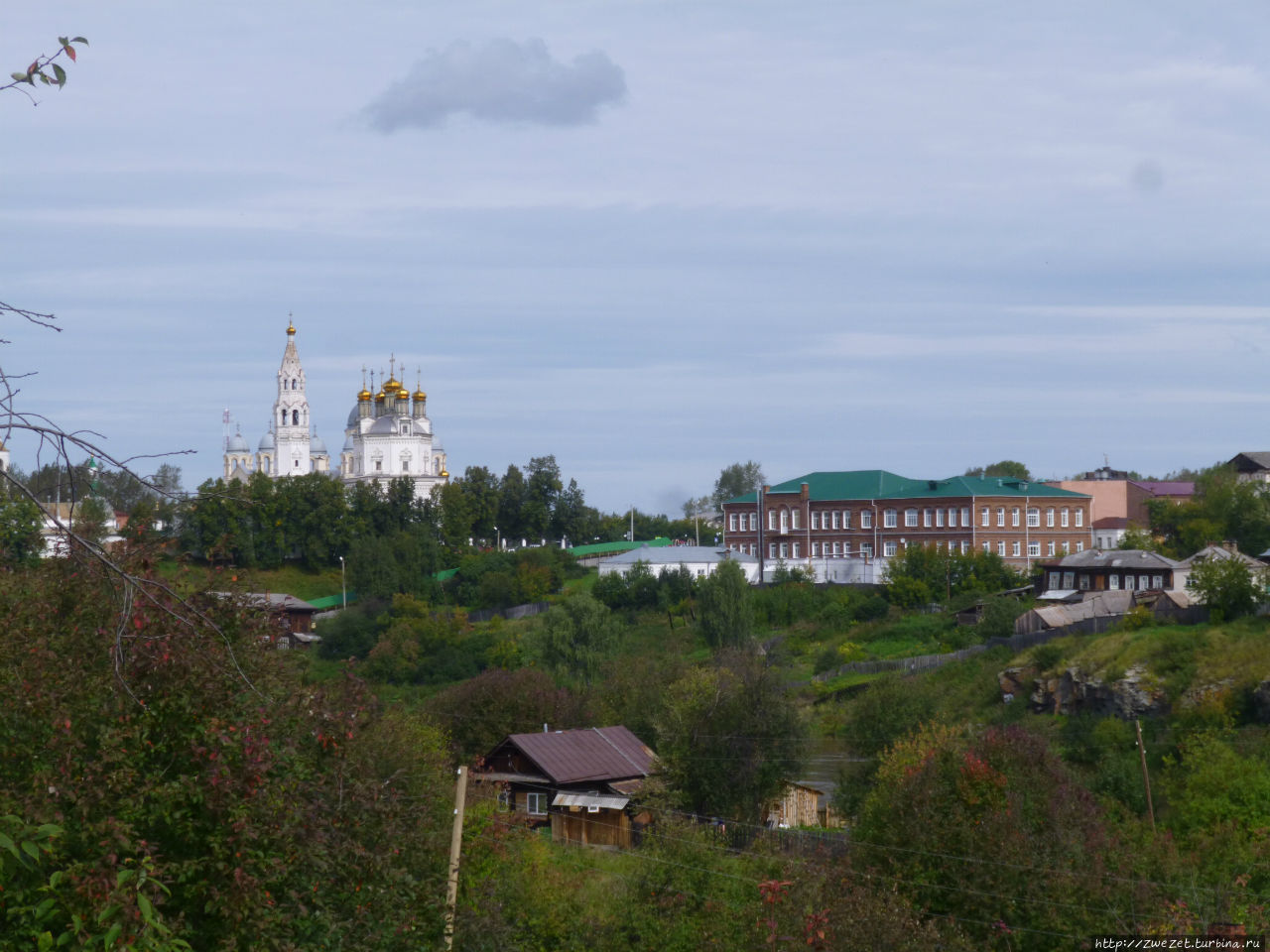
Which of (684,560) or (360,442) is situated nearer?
(684,560)

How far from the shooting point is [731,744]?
33000 millimetres

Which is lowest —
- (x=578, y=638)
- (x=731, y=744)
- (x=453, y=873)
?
(x=731, y=744)

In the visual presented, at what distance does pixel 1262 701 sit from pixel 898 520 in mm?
37121

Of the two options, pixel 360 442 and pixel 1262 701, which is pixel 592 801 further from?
pixel 360 442

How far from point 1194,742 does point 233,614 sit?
93.5 ft

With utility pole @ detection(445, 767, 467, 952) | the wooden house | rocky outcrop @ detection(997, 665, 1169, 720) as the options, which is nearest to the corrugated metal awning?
the wooden house

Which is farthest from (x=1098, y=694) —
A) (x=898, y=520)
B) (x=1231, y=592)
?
(x=898, y=520)

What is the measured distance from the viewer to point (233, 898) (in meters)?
7.94

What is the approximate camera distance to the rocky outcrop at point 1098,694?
39500mm

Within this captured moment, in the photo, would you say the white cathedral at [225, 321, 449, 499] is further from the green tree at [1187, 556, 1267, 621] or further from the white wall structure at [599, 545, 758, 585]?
the green tree at [1187, 556, 1267, 621]

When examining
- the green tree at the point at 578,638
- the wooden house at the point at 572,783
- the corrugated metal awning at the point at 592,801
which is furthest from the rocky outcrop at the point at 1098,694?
the corrugated metal awning at the point at 592,801

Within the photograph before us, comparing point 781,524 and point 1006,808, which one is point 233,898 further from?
point 781,524

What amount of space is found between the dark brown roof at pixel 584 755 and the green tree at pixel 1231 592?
21.0 meters

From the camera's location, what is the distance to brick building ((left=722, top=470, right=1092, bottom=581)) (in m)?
70.6
